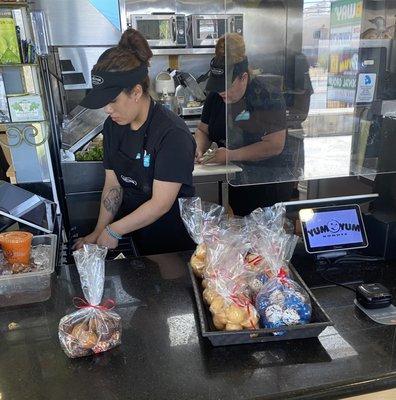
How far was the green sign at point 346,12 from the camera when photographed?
52.6 inches

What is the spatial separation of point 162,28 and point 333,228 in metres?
3.32

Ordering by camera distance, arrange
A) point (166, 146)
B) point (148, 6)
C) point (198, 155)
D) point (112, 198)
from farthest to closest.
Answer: point (148, 6), point (198, 155), point (112, 198), point (166, 146)

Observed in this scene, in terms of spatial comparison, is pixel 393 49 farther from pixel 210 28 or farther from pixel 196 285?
pixel 210 28

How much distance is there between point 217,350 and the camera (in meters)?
0.86

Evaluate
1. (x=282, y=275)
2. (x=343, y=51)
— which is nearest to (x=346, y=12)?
(x=343, y=51)

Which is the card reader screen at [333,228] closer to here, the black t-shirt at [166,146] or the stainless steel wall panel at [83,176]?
the black t-shirt at [166,146]

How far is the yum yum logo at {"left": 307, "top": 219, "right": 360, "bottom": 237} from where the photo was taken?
3.91 ft

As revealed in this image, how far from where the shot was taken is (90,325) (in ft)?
2.80

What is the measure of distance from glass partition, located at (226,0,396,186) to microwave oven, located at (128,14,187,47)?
8.63 feet

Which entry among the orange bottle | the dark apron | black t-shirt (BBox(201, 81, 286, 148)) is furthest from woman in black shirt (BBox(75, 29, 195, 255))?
the orange bottle

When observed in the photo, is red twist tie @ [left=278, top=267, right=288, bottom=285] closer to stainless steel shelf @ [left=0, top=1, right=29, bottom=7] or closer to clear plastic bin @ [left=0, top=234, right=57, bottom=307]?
clear plastic bin @ [left=0, top=234, right=57, bottom=307]

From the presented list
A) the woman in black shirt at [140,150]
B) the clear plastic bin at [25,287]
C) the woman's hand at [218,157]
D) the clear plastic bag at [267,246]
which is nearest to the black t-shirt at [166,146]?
the woman in black shirt at [140,150]

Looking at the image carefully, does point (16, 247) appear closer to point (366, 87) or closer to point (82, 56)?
point (366, 87)

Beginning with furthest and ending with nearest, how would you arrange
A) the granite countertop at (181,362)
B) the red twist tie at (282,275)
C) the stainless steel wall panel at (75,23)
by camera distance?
the stainless steel wall panel at (75,23)
the red twist tie at (282,275)
the granite countertop at (181,362)
